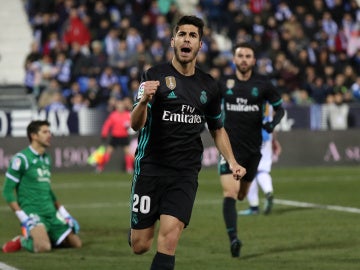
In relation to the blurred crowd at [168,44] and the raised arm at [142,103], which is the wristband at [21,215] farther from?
the blurred crowd at [168,44]

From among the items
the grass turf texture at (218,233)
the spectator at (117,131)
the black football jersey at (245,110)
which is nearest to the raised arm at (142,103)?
the grass turf texture at (218,233)

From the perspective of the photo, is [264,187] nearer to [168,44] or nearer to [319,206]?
[319,206]

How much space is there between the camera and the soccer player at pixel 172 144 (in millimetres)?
8477

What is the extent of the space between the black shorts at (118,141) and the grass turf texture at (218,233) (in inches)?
122

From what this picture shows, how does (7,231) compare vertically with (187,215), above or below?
below

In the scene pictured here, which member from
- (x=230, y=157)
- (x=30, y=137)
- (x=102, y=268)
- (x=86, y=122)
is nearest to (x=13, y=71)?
(x=86, y=122)

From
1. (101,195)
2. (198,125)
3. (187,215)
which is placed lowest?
(101,195)

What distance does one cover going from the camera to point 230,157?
898 cm

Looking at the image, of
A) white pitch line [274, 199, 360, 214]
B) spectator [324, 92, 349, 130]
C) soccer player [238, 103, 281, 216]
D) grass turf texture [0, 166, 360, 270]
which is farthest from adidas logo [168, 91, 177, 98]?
spectator [324, 92, 349, 130]

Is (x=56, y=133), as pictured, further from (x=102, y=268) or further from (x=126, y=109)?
(x=102, y=268)

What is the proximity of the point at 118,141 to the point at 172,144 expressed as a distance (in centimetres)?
1749

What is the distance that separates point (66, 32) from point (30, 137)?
16.0 metres

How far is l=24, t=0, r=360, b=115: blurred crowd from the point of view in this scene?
27.4m

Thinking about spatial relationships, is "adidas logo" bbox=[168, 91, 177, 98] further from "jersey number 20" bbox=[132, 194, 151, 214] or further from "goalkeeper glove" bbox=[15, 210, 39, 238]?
"goalkeeper glove" bbox=[15, 210, 39, 238]
